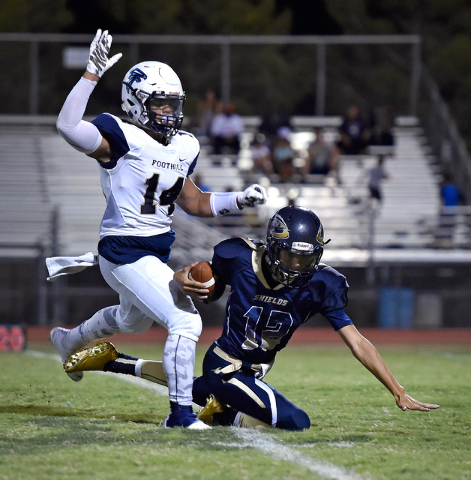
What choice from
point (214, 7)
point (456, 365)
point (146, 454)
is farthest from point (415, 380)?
point (214, 7)

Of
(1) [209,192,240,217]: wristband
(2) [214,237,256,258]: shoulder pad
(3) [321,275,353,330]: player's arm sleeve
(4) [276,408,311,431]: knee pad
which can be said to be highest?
(1) [209,192,240,217]: wristband

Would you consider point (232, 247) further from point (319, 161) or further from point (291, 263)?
point (319, 161)

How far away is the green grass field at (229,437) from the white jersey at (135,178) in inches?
41.1

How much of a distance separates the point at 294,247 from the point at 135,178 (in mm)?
942

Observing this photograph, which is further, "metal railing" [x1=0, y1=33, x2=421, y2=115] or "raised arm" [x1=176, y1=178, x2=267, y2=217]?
"metal railing" [x1=0, y1=33, x2=421, y2=115]

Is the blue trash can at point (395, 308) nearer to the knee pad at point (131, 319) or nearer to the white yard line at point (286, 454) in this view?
the knee pad at point (131, 319)

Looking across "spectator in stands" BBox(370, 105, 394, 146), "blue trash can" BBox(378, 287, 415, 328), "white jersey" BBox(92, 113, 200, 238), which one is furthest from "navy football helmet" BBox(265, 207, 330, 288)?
"spectator in stands" BBox(370, 105, 394, 146)

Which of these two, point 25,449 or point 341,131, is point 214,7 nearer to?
point 341,131

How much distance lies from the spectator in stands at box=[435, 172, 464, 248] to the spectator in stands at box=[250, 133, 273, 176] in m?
2.90

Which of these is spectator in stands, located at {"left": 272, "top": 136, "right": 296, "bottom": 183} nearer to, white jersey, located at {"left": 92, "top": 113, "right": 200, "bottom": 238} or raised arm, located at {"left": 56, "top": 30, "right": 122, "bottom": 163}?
white jersey, located at {"left": 92, "top": 113, "right": 200, "bottom": 238}

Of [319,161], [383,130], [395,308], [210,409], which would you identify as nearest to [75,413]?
[210,409]

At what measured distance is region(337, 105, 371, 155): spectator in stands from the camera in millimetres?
15328

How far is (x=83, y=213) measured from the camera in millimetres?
13914

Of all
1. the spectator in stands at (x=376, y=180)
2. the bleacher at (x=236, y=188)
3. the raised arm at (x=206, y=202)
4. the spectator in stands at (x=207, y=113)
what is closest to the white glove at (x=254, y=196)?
the raised arm at (x=206, y=202)
